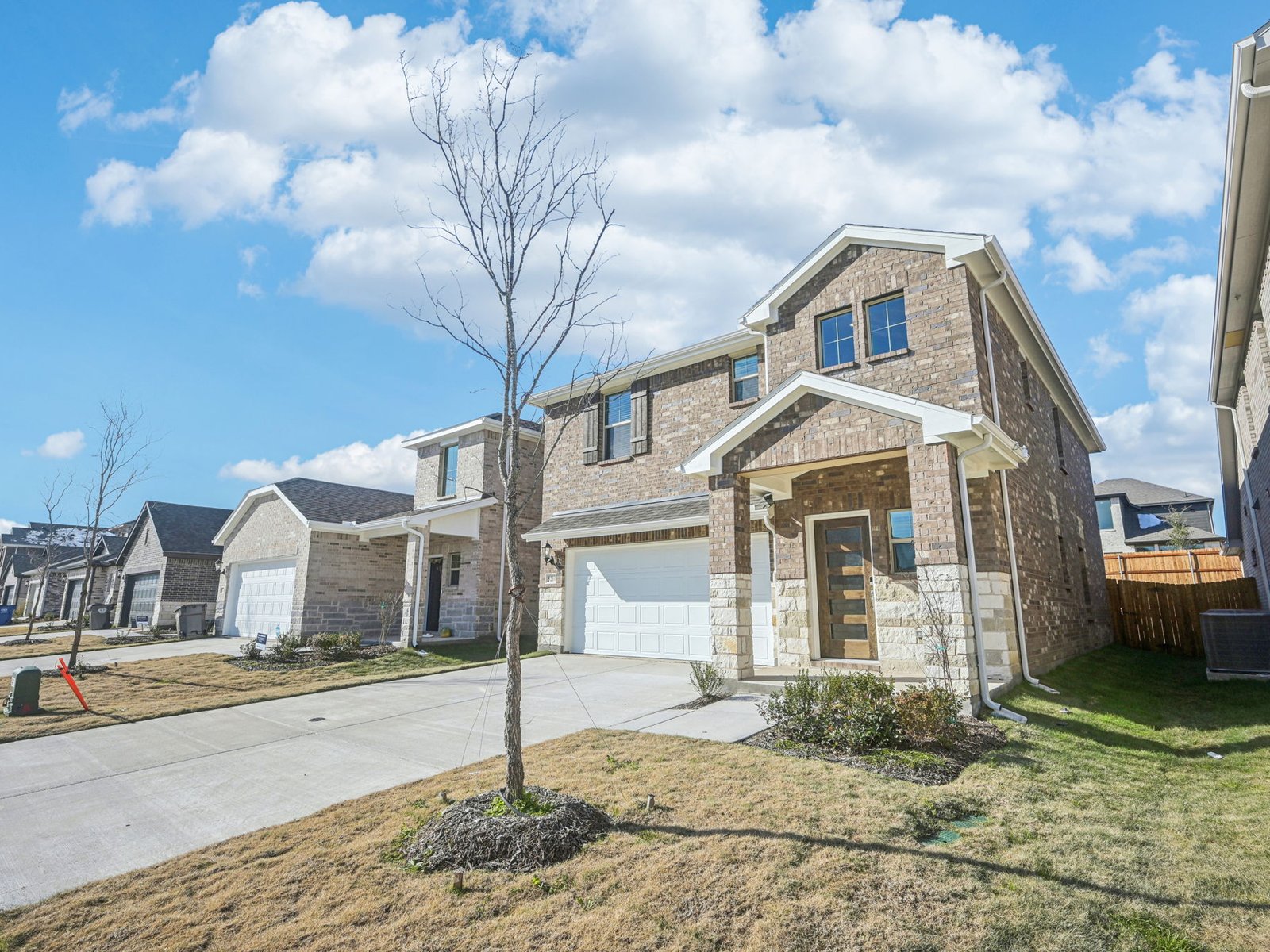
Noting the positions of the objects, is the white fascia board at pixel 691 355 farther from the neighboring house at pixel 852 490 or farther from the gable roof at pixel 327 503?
the gable roof at pixel 327 503

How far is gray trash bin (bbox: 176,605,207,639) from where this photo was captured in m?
21.2

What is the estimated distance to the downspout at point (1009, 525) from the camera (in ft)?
28.7

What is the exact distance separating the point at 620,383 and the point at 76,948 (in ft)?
43.3

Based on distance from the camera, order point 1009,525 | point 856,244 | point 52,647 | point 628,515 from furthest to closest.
A: point 52,647 < point 628,515 < point 856,244 < point 1009,525

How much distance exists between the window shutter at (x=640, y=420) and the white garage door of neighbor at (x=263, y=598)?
1110 cm

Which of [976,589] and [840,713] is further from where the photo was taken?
[976,589]

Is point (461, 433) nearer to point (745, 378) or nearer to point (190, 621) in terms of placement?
point (745, 378)

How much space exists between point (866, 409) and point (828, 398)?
539 mm

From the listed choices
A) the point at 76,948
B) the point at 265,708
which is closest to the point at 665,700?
the point at 265,708

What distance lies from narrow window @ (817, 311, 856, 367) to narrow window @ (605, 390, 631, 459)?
5345 mm

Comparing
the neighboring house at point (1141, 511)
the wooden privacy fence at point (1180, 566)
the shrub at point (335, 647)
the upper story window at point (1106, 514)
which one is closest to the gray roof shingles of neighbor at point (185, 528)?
the shrub at point (335, 647)

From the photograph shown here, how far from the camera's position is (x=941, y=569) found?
728cm

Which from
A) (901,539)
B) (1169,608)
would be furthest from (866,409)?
(1169,608)

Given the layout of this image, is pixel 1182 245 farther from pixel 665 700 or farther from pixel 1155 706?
pixel 665 700
